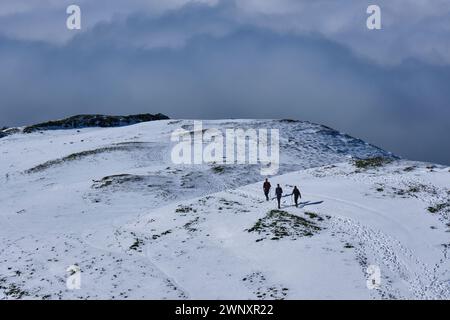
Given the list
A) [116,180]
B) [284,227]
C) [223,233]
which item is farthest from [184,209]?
[116,180]

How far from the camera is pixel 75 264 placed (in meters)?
31.7

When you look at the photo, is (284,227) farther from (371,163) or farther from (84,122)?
(84,122)

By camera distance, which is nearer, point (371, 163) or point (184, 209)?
point (184, 209)

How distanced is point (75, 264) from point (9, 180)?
36.0m

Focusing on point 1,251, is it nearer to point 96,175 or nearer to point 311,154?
point 96,175

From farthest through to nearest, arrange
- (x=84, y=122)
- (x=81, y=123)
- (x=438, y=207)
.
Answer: (x=84, y=122) < (x=81, y=123) < (x=438, y=207)

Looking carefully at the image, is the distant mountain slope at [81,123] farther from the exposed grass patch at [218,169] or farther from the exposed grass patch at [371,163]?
the exposed grass patch at [371,163]

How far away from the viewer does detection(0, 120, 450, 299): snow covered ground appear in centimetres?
2753

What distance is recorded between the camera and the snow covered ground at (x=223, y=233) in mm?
27531

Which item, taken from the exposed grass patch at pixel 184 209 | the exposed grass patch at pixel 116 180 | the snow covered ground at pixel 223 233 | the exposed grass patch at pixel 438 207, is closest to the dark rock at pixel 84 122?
the snow covered ground at pixel 223 233

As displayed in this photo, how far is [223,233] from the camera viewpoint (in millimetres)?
35688

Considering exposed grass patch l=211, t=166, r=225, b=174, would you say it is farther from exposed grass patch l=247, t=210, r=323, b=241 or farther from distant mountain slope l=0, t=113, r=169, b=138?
distant mountain slope l=0, t=113, r=169, b=138

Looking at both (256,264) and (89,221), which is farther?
(89,221)
